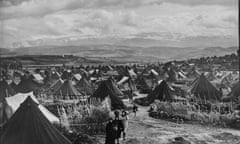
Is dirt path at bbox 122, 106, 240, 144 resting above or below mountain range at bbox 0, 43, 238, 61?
below

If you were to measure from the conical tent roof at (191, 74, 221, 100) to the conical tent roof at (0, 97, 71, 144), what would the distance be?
14.7 metres

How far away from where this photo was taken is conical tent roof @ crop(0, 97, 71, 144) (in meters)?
7.41

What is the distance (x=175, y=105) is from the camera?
55.7 ft

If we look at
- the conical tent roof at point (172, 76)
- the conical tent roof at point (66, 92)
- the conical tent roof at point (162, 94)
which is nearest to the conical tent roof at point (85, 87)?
the conical tent roof at point (66, 92)

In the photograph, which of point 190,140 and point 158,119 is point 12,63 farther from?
point 190,140

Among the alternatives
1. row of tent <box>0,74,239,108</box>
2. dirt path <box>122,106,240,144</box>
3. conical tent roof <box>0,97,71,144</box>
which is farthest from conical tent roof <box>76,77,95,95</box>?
conical tent roof <box>0,97,71,144</box>

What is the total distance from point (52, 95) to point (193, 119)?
36.0 ft

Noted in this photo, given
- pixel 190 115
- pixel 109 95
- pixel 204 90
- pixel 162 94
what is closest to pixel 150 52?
pixel 204 90

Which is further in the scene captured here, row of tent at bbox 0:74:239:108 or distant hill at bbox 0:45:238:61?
distant hill at bbox 0:45:238:61

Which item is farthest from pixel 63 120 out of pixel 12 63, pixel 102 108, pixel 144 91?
pixel 12 63

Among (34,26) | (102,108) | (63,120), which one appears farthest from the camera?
(34,26)

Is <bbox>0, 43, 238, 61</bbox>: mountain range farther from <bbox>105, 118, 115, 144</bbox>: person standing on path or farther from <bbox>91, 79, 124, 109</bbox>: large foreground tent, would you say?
<bbox>105, 118, 115, 144</bbox>: person standing on path

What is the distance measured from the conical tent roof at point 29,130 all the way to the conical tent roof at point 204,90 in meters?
14.7

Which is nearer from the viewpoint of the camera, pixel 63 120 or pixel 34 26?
pixel 63 120
